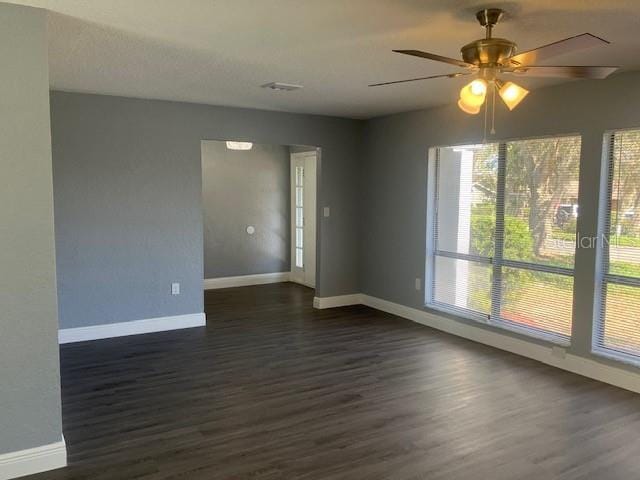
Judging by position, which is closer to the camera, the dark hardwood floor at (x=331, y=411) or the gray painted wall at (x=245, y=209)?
the dark hardwood floor at (x=331, y=411)

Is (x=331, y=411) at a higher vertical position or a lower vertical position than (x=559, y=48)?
lower

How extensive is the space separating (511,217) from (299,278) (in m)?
4.23

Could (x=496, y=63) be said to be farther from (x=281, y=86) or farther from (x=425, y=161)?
(x=425, y=161)

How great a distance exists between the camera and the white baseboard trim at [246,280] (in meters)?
8.08

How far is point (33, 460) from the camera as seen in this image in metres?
2.79

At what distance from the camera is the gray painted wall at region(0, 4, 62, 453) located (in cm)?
262

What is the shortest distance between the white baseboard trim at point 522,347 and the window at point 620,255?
15 cm

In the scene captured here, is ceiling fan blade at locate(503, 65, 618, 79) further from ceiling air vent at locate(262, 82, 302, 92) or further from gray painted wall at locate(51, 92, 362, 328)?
gray painted wall at locate(51, 92, 362, 328)

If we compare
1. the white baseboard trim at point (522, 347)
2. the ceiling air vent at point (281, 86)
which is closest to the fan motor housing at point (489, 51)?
the ceiling air vent at point (281, 86)

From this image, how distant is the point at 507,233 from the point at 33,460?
14.0 ft

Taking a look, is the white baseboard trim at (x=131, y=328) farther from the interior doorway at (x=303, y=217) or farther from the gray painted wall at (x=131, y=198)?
the interior doorway at (x=303, y=217)

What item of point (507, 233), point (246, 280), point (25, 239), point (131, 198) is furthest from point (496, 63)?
point (246, 280)

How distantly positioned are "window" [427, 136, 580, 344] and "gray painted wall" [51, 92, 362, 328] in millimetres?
2204

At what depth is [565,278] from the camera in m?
4.54
